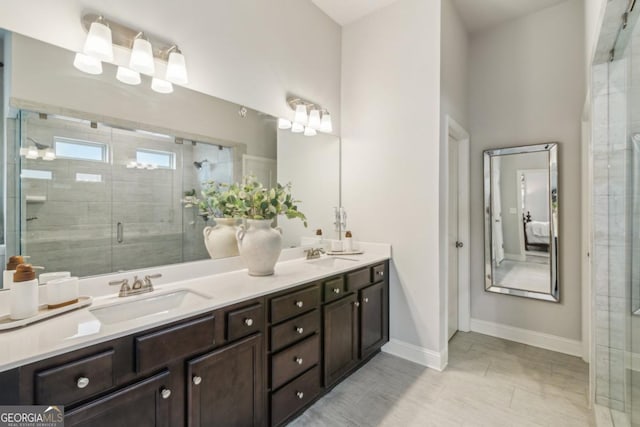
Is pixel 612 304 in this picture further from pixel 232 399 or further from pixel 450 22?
pixel 450 22

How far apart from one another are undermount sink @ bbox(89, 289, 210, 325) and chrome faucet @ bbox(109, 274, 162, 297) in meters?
0.07

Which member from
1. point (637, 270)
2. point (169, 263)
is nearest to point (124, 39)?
point (169, 263)

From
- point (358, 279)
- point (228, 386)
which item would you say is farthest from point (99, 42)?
point (358, 279)

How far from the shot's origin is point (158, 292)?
1.57 m

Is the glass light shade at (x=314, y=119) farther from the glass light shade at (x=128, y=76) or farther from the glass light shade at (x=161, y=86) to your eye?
the glass light shade at (x=128, y=76)

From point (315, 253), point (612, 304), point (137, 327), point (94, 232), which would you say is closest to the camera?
point (137, 327)

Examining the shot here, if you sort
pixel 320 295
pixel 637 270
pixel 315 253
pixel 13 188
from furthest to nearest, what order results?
pixel 315 253, pixel 320 295, pixel 637 270, pixel 13 188

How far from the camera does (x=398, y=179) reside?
270cm

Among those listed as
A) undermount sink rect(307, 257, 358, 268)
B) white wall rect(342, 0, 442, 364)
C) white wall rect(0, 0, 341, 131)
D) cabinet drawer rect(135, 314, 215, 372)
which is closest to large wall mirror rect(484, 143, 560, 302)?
white wall rect(342, 0, 442, 364)

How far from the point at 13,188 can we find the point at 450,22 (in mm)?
3394

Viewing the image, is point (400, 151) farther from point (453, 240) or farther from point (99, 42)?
point (99, 42)

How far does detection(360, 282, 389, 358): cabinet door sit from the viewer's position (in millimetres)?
2371

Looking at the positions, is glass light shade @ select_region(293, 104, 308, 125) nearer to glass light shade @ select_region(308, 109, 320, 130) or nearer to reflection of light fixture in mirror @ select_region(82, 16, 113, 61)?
glass light shade @ select_region(308, 109, 320, 130)

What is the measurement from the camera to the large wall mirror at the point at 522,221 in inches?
112
